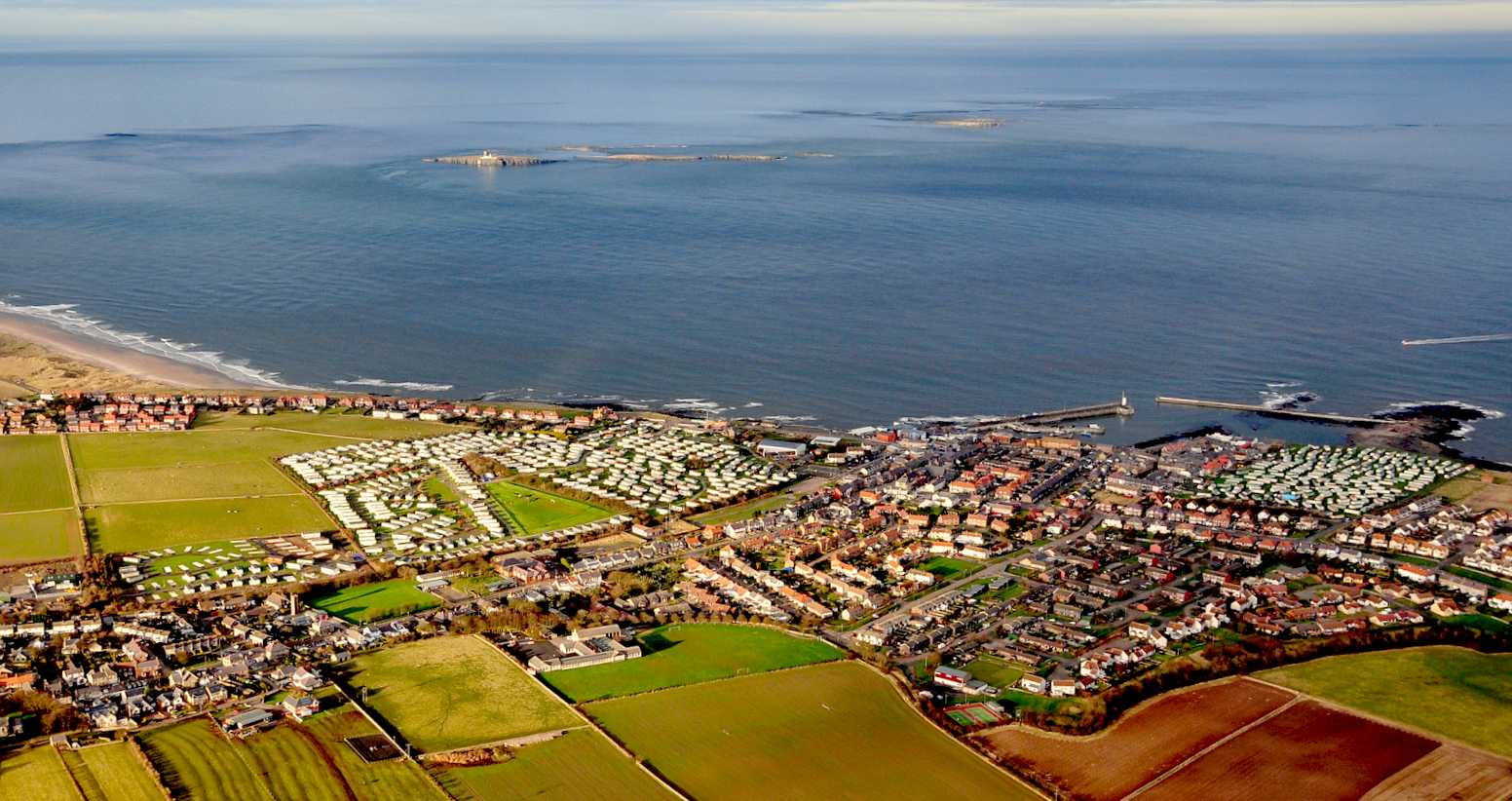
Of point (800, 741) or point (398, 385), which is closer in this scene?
point (800, 741)

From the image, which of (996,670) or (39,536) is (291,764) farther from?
(39,536)

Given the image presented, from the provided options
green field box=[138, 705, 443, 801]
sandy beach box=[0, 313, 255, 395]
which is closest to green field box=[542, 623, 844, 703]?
green field box=[138, 705, 443, 801]

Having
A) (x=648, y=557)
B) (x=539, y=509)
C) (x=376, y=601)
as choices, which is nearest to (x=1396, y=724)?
(x=648, y=557)

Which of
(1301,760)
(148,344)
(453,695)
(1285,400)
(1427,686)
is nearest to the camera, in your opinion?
(1301,760)

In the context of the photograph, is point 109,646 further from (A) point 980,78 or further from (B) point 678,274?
(A) point 980,78

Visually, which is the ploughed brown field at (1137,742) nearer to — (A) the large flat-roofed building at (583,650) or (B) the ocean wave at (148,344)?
(A) the large flat-roofed building at (583,650)

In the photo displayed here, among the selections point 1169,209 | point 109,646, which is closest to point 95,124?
point 1169,209
